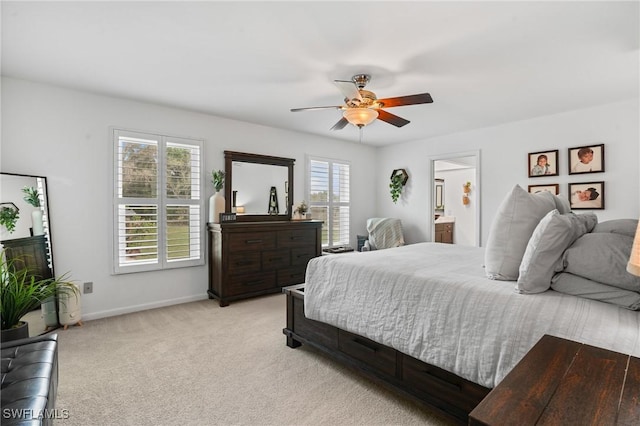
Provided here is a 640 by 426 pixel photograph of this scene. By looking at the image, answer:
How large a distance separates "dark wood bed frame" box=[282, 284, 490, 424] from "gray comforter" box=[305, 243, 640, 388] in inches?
3.3

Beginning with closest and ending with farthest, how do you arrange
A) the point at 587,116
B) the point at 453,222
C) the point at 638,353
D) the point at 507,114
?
the point at 638,353, the point at 587,116, the point at 507,114, the point at 453,222

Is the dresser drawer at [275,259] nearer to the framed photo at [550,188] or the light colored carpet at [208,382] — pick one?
the light colored carpet at [208,382]

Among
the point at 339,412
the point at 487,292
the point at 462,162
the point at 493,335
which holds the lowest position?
the point at 339,412

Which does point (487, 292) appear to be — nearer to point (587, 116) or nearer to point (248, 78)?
point (248, 78)

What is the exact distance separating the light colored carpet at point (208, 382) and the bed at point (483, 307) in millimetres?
196

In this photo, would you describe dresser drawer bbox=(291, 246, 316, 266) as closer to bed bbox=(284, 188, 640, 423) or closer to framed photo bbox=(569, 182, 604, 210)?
bed bbox=(284, 188, 640, 423)

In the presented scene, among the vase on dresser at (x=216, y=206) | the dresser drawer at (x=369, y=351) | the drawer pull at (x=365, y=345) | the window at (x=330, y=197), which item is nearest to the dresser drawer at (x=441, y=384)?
the dresser drawer at (x=369, y=351)

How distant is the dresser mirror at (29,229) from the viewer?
9.42 ft

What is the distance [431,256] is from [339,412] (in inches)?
54.1

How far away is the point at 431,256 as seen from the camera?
2650mm

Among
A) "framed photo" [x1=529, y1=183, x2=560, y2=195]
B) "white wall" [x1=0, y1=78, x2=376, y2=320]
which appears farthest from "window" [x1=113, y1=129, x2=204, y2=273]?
"framed photo" [x1=529, y1=183, x2=560, y2=195]

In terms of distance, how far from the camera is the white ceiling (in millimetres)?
1999

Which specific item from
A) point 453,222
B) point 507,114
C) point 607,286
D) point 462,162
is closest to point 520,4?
point 607,286

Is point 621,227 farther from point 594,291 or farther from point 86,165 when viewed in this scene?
point 86,165
